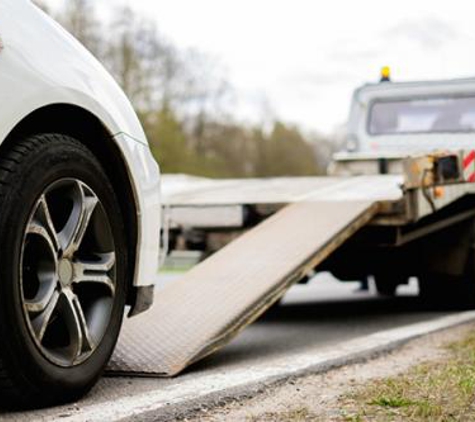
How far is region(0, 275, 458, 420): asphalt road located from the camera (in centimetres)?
406

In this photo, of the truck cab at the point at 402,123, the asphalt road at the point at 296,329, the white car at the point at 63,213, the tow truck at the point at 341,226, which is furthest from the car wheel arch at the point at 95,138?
the truck cab at the point at 402,123

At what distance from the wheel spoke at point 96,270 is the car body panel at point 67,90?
0.26 meters

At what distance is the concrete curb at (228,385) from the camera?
A: 11.5ft

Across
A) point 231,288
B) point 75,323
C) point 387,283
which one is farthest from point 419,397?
point 387,283

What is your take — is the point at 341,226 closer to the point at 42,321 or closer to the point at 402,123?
the point at 42,321

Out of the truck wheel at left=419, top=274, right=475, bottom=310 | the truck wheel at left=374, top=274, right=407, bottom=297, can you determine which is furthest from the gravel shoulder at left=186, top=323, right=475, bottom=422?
the truck wheel at left=374, top=274, right=407, bottom=297

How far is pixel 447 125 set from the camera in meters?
10.1

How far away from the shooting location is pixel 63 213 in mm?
3859

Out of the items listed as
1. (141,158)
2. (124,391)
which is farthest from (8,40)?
(124,391)

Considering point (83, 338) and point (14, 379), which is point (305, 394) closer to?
point (83, 338)

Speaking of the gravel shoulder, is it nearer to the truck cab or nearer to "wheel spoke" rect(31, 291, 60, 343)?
"wheel spoke" rect(31, 291, 60, 343)

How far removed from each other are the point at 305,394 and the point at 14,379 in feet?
3.85

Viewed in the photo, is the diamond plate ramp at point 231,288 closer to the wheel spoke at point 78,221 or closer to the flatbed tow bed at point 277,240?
the flatbed tow bed at point 277,240

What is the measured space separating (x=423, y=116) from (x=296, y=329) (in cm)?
406
